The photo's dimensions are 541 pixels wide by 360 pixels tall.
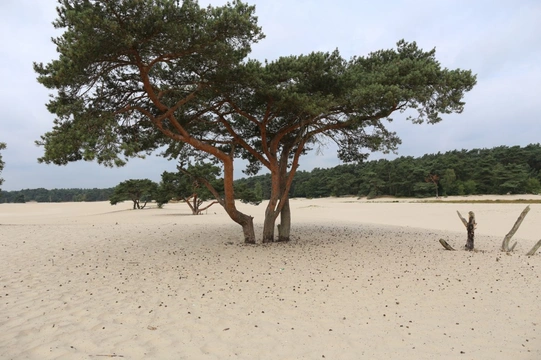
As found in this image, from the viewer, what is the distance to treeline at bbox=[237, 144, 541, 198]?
4406cm

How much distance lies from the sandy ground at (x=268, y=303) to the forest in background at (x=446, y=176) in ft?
90.4

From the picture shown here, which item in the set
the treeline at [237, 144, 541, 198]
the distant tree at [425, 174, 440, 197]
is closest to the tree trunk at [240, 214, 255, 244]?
the treeline at [237, 144, 541, 198]

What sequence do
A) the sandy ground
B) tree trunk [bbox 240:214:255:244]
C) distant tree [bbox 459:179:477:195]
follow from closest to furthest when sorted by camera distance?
the sandy ground → tree trunk [bbox 240:214:255:244] → distant tree [bbox 459:179:477:195]

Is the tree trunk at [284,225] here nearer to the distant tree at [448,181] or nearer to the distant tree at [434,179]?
the distant tree at [448,181]

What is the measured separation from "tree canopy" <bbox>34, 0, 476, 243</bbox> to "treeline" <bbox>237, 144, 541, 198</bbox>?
40458 millimetres

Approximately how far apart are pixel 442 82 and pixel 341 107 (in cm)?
292

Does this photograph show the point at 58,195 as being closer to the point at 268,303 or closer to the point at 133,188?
the point at 133,188

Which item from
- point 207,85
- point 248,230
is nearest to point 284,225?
point 248,230

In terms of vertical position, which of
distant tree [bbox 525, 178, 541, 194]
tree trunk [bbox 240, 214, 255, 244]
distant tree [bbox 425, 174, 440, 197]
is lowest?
tree trunk [bbox 240, 214, 255, 244]

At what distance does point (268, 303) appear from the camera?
18.6 ft

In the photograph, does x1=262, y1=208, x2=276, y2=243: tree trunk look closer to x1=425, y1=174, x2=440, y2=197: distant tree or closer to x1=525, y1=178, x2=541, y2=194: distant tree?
x1=425, y1=174, x2=440, y2=197: distant tree

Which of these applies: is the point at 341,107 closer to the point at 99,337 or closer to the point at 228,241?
the point at 228,241

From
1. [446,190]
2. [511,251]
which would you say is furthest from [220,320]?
[446,190]

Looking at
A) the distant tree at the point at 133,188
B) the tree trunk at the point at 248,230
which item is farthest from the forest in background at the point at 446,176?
the tree trunk at the point at 248,230
